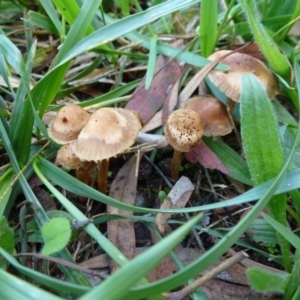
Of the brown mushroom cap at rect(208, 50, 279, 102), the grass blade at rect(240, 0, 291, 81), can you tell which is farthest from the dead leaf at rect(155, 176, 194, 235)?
the grass blade at rect(240, 0, 291, 81)

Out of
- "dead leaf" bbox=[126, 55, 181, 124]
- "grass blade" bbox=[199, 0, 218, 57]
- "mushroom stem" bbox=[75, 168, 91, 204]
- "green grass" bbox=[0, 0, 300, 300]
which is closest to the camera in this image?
"green grass" bbox=[0, 0, 300, 300]

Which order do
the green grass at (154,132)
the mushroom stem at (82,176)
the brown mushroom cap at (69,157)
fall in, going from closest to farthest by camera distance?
the green grass at (154,132), the brown mushroom cap at (69,157), the mushroom stem at (82,176)

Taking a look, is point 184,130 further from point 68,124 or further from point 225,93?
point 68,124

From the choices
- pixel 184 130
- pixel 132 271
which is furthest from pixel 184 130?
pixel 132 271

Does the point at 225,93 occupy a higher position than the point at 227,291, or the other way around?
the point at 225,93

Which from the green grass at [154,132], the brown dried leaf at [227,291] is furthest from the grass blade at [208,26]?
the brown dried leaf at [227,291]

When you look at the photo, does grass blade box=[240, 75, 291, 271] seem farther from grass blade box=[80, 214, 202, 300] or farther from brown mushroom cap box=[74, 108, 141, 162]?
grass blade box=[80, 214, 202, 300]

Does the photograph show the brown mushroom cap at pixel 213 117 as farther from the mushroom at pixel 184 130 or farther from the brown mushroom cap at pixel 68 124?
the brown mushroom cap at pixel 68 124
